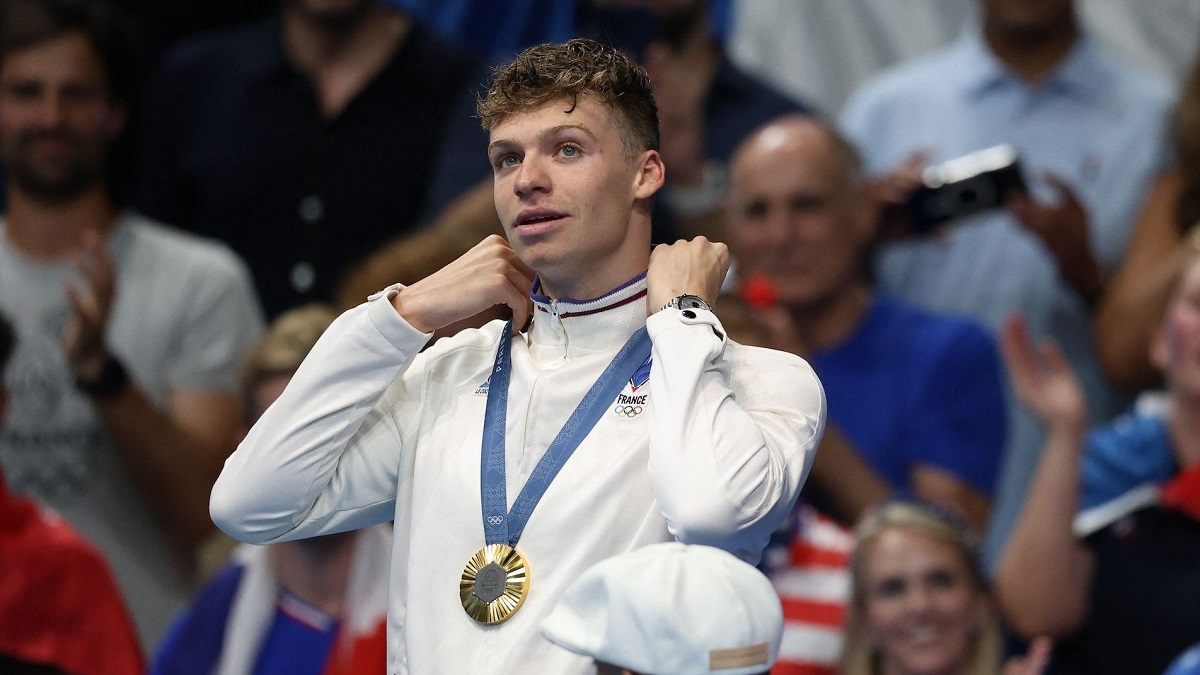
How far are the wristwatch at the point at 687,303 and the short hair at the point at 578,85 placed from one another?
27cm

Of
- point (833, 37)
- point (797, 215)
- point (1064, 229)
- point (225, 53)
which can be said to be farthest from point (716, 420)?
point (833, 37)

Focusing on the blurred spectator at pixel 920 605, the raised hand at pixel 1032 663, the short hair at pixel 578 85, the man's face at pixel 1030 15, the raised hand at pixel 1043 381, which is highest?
the short hair at pixel 578 85

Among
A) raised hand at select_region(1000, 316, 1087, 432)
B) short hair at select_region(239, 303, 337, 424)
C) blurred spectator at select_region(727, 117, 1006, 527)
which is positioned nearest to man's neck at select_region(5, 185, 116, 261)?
short hair at select_region(239, 303, 337, 424)

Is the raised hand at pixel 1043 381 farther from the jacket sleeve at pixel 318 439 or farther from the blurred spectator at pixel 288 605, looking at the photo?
the jacket sleeve at pixel 318 439

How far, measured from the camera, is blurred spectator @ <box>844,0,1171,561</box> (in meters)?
5.97

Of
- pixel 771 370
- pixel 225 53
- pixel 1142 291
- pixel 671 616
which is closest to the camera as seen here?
pixel 671 616

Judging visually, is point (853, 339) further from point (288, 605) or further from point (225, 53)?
point (225, 53)

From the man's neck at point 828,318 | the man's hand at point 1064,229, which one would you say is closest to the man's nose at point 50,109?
the man's neck at point 828,318

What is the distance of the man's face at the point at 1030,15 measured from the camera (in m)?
6.21

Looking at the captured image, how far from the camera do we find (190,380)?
5812 millimetres

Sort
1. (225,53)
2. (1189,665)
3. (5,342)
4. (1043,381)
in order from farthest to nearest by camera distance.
A: (225,53)
(5,342)
(1043,381)
(1189,665)

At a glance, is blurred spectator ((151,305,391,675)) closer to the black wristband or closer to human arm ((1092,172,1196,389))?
the black wristband

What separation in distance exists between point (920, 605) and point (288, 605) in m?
1.67

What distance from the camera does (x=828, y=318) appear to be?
5641 millimetres
